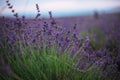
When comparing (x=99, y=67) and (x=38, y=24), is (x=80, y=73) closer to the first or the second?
(x=99, y=67)

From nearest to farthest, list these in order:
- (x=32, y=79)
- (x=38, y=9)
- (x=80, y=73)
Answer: (x=32, y=79)
(x=80, y=73)
(x=38, y=9)

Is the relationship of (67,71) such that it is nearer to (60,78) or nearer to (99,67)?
(60,78)

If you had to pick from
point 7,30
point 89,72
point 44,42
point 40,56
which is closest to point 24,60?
point 40,56

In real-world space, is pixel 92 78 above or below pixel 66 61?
below

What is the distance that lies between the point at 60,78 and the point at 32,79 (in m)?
0.33

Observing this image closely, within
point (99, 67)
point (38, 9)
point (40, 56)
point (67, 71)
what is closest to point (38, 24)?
point (38, 9)

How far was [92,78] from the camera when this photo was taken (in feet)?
8.93

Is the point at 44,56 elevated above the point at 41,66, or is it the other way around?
the point at 44,56

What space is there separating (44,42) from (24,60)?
1.41 ft

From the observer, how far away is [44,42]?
2.84 m

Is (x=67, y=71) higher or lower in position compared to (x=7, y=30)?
lower

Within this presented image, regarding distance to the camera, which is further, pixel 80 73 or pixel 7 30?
pixel 7 30

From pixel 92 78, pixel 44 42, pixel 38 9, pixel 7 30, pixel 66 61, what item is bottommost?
pixel 92 78

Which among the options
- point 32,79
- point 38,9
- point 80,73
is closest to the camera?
point 32,79
